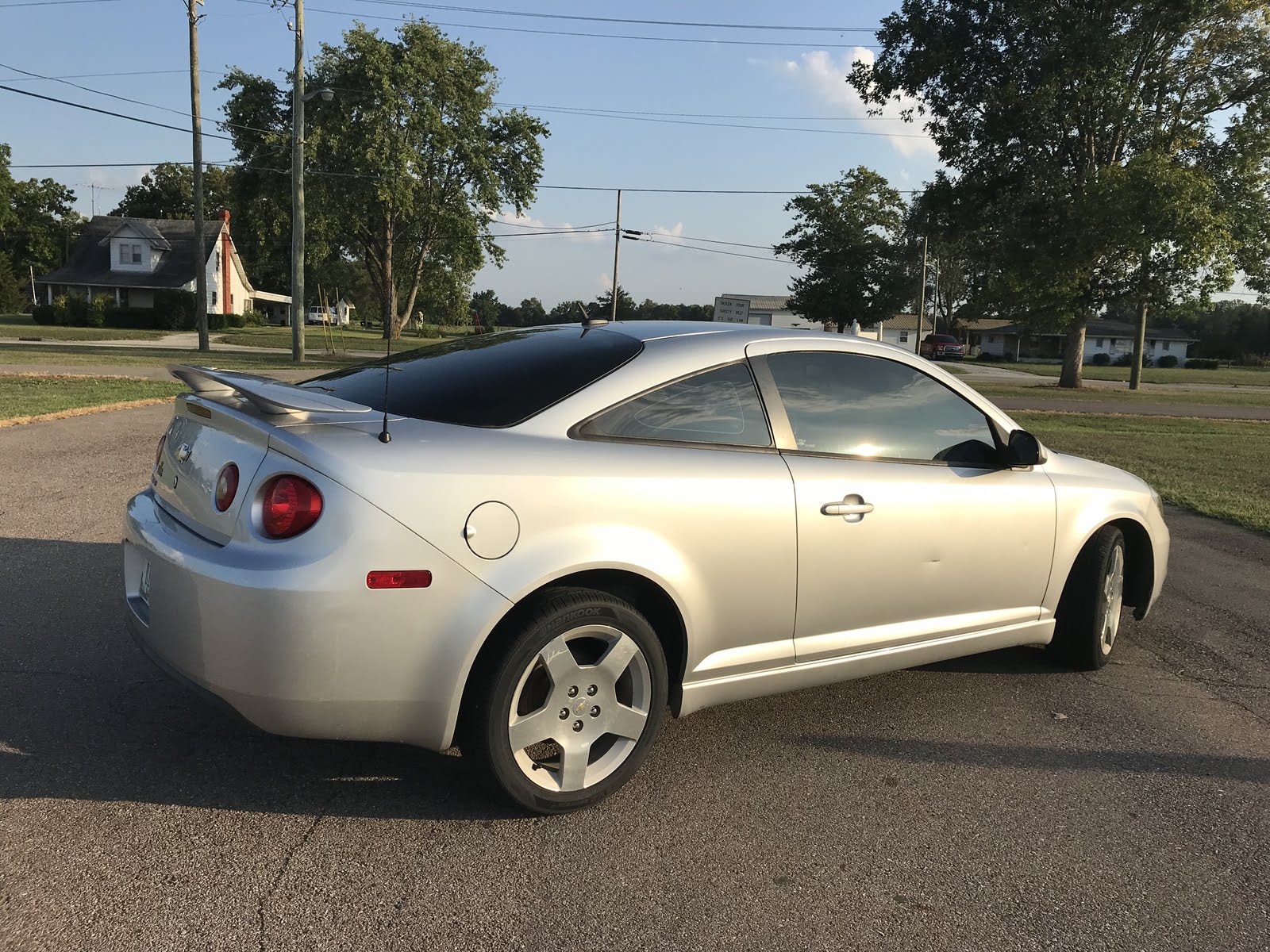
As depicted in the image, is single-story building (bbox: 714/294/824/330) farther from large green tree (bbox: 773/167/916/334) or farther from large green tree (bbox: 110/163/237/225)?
large green tree (bbox: 110/163/237/225)

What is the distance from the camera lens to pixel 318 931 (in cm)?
247

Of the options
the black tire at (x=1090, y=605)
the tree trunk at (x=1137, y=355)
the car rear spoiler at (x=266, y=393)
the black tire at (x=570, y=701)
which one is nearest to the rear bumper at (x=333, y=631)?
the black tire at (x=570, y=701)

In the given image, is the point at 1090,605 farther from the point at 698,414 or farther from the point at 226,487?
the point at 226,487

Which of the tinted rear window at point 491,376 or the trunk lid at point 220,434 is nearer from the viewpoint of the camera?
the trunk lid at point 220,434

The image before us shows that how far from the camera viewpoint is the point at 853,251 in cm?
6031

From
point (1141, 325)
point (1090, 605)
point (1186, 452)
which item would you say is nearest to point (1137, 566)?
point (1090, 605)

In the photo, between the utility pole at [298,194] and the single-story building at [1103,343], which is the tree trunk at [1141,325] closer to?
the utility pole at [298,194]

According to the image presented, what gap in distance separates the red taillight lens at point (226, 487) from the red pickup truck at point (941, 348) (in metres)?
66.0

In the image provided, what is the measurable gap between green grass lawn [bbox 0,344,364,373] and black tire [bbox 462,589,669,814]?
2038 centimetres

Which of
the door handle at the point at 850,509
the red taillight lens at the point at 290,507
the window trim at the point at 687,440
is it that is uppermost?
the window trim at the point at 687,440

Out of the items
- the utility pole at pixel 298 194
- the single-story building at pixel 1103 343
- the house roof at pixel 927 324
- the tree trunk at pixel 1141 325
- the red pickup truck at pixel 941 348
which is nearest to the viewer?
the utility pole at pixel 298 194

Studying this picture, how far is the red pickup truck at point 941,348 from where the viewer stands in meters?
66.9

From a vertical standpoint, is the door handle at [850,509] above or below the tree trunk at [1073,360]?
below

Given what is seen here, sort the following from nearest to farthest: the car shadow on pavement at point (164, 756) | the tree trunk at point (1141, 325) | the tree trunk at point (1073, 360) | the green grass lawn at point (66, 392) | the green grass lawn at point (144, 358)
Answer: the car shadow on pavement at point (164, 756) → the green grass lawn at point (66, 392) → the green grass lawn at point (144, 358) → the tree trunk at point (1141, 325) → the tree trunk at point (1073, 360)
